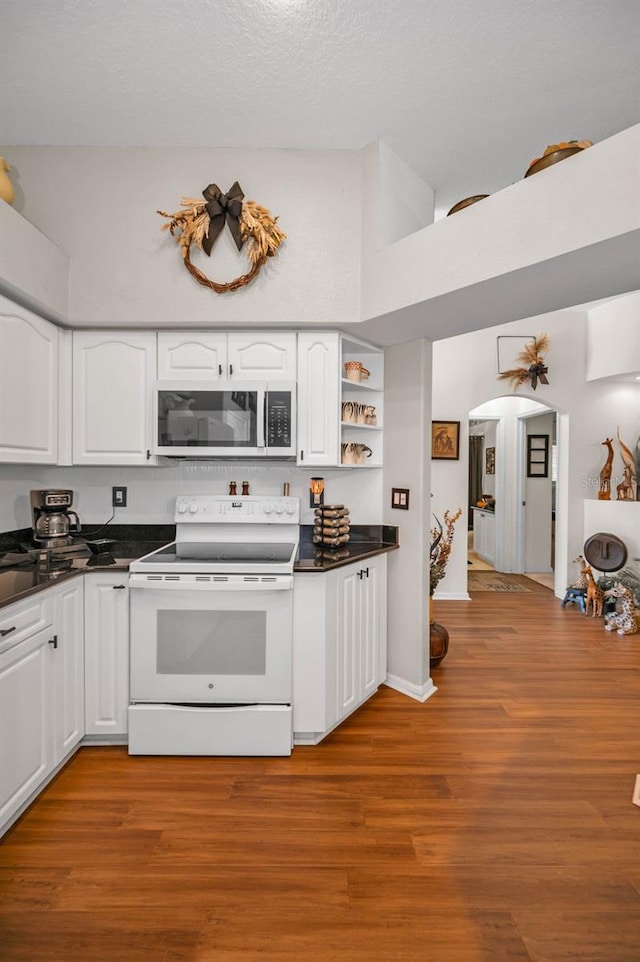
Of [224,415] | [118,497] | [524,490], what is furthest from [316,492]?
[524,490]

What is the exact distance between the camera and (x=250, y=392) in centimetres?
266

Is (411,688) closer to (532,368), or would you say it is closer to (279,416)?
(279,416)

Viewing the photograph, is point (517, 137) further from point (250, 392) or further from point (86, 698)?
point (86, 698)

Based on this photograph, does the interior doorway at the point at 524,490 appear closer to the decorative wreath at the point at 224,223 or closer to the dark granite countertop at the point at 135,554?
the dark granite countertop at the point at 135,554

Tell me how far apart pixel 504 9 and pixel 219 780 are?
132 inches

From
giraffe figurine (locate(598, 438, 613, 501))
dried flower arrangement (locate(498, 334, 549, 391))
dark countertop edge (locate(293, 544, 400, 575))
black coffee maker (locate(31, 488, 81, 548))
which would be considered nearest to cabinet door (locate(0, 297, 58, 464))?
black coffee maker (locate(31, 488, 81, 548))

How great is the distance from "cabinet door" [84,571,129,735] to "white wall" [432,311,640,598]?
371 cm

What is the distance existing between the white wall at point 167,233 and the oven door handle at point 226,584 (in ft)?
4.57

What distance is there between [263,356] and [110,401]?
0.90 meters

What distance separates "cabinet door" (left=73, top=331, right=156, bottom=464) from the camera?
2.72 metres

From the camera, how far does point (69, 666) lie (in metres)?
2.23

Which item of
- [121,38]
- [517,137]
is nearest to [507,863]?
[517,137]

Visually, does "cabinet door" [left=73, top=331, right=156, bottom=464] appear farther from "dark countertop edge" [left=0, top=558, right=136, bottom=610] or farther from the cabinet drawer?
the cabinet drawer

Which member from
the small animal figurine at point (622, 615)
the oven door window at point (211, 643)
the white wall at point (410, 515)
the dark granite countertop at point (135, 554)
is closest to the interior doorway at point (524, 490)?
the small animal figurine at point (622, 615)
